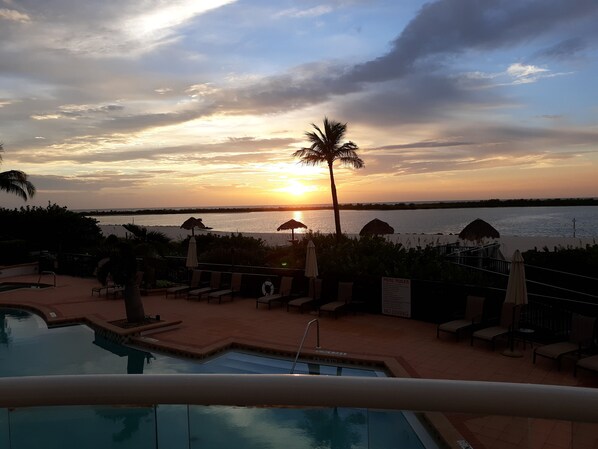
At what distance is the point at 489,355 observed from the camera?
9.59 meters

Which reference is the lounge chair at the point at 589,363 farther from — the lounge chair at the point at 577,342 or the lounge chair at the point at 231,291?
the lounge chair at the point at 231,291

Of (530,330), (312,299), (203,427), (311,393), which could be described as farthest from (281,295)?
(311,393)

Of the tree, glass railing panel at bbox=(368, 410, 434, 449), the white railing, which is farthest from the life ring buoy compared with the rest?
the white railing

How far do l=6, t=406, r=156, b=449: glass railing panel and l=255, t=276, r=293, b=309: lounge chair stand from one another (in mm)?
11919

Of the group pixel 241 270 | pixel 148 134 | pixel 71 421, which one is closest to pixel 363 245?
pixel 241 270

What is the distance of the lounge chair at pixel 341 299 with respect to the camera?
12930 millimetres

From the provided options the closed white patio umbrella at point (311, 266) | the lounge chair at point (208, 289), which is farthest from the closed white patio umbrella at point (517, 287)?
the lounge chair at point (208, 289)

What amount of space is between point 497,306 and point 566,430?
10592mm

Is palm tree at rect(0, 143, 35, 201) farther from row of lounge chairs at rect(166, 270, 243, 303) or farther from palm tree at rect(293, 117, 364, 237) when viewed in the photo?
row of lounge chairs at rect(166, 270, 243, 303)

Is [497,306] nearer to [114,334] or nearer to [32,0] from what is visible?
[114,334]

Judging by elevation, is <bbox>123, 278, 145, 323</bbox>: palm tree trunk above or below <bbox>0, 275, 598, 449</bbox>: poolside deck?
A: above

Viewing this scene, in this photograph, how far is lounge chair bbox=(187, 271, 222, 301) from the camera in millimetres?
15672

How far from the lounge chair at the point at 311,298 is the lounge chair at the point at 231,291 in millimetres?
2302

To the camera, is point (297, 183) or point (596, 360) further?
point (297, 183)
